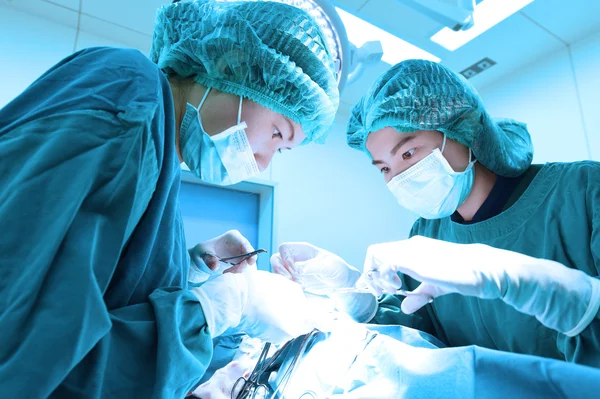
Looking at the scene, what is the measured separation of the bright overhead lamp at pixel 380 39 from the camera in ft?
6.66

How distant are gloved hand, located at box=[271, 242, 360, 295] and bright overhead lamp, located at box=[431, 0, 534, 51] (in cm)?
154

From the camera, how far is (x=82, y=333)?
0.49 metres

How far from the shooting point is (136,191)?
1.93 feet

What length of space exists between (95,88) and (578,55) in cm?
293

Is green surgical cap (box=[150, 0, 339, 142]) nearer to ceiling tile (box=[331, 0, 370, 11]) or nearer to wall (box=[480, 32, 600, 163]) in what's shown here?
ceiling tile (box=[331, 0, 370, 11])

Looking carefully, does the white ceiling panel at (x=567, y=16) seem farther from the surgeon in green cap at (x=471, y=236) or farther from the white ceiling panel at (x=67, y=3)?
the white ceiling panel at (x=67, y=3)

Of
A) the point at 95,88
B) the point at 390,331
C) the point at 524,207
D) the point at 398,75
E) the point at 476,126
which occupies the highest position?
the point at 398,75

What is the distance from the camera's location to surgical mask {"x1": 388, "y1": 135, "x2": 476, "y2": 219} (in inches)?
47.3

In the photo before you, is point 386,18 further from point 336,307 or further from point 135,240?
point 135,240

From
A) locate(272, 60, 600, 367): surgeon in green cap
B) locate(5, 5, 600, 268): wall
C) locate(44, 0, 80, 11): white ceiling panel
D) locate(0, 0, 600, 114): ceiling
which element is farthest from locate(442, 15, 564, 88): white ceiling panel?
locate(44, 0, 80, 11): white ceiling panel

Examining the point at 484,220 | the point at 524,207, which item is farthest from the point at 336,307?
the point at 524,207

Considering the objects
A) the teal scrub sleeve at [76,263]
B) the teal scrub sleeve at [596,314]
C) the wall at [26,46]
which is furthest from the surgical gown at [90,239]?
the wall at [26,46]

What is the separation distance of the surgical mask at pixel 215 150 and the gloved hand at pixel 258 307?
0.31m

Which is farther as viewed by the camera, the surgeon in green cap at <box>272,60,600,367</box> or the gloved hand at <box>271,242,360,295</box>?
the gloved hand at <box>271,242,360,295</box>
